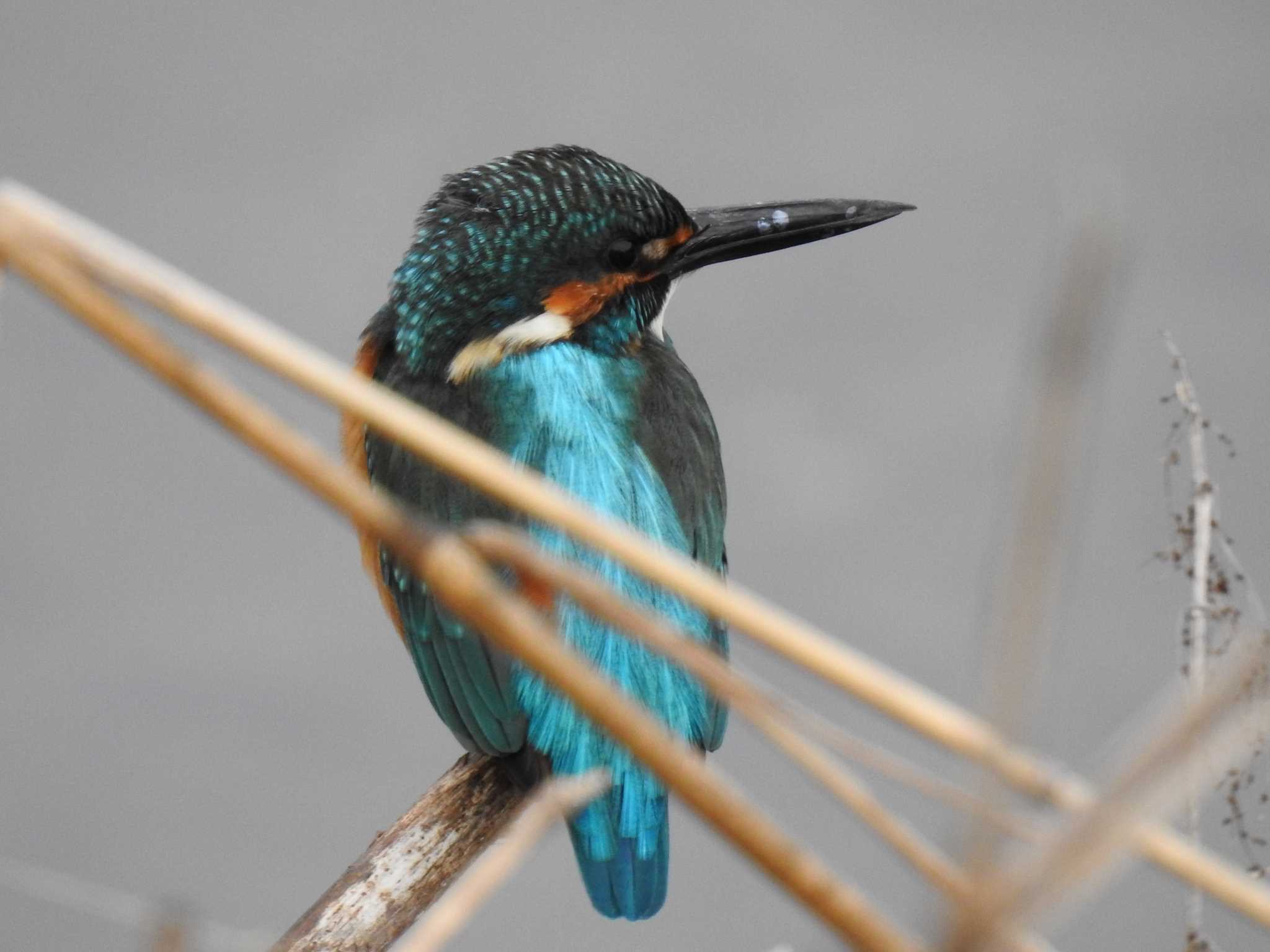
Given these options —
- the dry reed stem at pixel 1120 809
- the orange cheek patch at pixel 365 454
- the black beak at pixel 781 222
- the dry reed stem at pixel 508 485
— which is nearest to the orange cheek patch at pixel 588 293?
the black beak at pixel 781 222

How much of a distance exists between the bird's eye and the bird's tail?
1.86 feet

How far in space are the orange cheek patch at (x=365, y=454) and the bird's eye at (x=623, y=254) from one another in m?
0.29

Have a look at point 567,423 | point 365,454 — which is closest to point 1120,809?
point 567,423

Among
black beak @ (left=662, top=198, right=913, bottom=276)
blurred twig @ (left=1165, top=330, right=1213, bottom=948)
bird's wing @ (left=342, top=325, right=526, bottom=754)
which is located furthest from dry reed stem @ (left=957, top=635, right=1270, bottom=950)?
black beak @ (left=662, top=198, right=913, bottom=276)

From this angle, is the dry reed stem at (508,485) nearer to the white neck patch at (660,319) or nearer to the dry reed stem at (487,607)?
the dry reed stem at (487,607)

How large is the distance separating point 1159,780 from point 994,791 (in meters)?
0.04

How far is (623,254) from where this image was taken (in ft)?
4.99

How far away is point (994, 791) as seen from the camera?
34 centimetres

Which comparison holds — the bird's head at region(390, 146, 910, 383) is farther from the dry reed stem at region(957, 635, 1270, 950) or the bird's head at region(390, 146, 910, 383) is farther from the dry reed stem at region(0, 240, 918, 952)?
the dry reed stem at region(957, 635, 1270, 950)

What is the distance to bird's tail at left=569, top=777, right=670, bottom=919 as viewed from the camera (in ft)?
3.99

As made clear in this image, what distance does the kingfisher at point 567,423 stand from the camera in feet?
4.14

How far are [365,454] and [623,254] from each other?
351 mm

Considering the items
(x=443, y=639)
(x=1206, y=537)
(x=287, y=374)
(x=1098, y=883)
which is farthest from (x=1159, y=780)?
(x=443, y=639)

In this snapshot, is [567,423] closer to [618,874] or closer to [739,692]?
[618,874]
